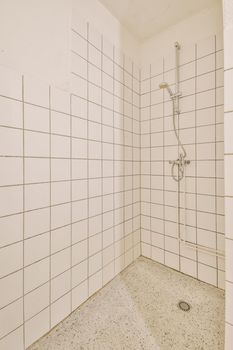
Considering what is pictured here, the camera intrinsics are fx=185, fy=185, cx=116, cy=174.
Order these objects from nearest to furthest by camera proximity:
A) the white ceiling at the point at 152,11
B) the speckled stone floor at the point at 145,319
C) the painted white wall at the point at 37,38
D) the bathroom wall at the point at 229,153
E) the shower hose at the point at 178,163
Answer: the bathroom wall at the point at 229,153 < the painted white wall at the point at 37,38 < the speckled stone floor at the point at 145,319 < the white ceiling at the point at 152,11 < the shower hose at the point at 178,163

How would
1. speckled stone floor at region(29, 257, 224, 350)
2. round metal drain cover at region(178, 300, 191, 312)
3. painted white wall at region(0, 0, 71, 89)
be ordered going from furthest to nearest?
1. round metal drain cover at region(178, 300, 191, 312)
2. speckled stone floor at region(29, 257, 224, 350)
3. painted white wall at region(0, 0, 71, 89)

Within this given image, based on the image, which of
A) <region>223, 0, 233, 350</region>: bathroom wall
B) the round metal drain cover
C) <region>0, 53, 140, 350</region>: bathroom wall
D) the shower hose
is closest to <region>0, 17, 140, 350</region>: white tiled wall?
<region>0, 53, 140, 350</region>: bathroom wall

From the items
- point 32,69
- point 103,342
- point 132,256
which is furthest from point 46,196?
point 132,256

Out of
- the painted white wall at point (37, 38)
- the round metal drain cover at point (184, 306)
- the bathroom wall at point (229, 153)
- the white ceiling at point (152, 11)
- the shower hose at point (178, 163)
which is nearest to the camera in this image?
the bathroom wall at point (229, 153)

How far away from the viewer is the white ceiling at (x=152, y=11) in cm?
133

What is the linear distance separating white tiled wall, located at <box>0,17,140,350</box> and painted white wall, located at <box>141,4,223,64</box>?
0.79ft

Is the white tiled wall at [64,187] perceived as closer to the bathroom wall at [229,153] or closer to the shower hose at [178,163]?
the shower hose at [178,163]

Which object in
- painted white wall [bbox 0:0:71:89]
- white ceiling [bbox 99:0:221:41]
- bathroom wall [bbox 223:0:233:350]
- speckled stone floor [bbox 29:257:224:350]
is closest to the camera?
bathroom wall [bbox 223:0:233:350]

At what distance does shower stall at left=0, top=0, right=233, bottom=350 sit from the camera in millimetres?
885

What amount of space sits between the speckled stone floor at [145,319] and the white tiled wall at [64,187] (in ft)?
0.32

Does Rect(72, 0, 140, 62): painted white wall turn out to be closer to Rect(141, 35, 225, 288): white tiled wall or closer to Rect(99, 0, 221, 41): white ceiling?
Rect(99, 0, 221, 41): white ceiling

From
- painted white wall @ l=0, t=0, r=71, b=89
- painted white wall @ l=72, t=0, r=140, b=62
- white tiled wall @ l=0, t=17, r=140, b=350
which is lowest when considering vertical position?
white tiled wall @ l=0, t=17, r=140, b=350

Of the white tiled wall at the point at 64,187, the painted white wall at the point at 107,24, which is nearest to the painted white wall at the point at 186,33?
the painted white wall at the point at 107,24

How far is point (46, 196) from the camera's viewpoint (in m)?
1.01
